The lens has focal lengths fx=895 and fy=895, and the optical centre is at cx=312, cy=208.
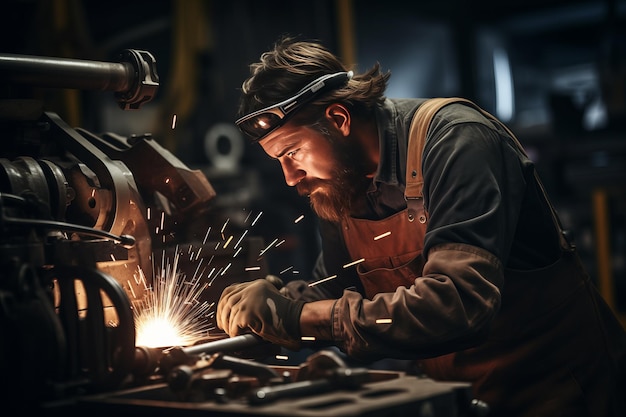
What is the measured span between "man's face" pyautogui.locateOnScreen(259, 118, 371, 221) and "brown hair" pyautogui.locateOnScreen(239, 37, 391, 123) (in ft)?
0.21

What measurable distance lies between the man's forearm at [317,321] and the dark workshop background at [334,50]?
2.95 m

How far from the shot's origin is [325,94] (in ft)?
8.65

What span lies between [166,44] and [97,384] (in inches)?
279

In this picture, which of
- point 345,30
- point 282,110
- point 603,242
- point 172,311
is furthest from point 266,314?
point 345,30

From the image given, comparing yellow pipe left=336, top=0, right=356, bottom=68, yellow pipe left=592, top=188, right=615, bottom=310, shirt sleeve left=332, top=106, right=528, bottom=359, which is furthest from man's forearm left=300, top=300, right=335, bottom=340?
yellow pipe left=336, top=0, right=356, bottom=68

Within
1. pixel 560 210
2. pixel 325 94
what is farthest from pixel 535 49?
pixel 325 94

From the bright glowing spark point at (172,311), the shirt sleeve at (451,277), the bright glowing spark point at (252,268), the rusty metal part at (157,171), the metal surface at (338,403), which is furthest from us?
the bright glowing spark point at (252,268)

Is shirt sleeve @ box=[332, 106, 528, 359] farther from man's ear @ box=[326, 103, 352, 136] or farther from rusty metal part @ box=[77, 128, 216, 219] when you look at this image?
rusty metal part @ box=[77, 128, 216, 219]

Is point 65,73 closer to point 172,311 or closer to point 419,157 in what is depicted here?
point 172,311

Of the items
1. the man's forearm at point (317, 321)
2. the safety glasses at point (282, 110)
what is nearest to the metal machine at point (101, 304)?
the man's forearm at point (317, 321)

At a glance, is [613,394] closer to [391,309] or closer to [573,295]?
[573,295]

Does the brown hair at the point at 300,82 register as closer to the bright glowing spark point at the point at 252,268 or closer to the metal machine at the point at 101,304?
the metal machine at the point at 101,304

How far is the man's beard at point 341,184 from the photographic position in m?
2.65

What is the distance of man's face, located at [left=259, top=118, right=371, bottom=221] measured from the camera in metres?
2.61
